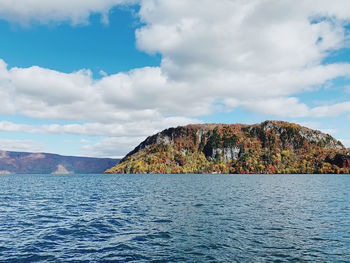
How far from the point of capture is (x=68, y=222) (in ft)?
125

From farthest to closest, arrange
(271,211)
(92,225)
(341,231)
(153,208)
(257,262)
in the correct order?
(153,208) < (271,211) < (92,225) < (341,231) < (257,262)

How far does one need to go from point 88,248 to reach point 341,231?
32595mm

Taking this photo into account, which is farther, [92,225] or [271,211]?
[271,211]

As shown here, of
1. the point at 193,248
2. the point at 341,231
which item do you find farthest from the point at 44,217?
the point at 341,231

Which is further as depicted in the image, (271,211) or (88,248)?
(271,211)

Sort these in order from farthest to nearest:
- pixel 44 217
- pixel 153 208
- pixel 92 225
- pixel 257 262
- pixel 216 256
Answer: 1. pixel 153 208
2. pixel 44 217
3. pixel 92 225
4. pixel 216 256
5. pixel 257 262

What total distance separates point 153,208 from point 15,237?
26152 millimetres

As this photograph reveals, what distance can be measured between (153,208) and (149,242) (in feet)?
75.7

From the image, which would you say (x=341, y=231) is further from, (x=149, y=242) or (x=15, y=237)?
(x=15, y=237)

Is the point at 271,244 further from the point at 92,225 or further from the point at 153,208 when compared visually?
the point at 153,208

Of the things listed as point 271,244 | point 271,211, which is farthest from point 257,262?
point 271,211

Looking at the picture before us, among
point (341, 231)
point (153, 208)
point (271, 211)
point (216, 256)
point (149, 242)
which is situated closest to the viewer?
point (216, 256)

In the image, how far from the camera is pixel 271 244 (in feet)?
89.0

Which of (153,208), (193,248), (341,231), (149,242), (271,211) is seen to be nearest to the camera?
(193,248)
